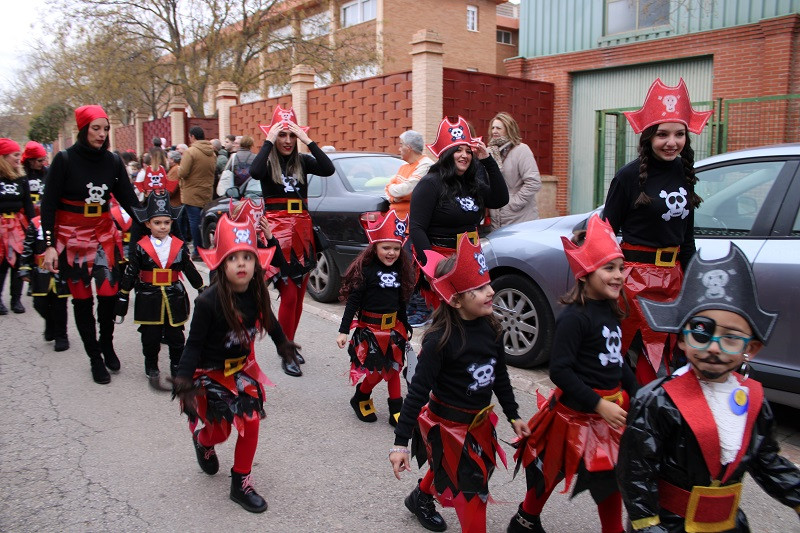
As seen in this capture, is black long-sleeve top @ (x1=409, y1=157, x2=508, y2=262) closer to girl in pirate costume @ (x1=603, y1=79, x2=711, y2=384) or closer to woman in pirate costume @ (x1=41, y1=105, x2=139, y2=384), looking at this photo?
girl in pirate costume @ (x1=603, y1=79, x2=711, y2=384)

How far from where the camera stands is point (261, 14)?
26.2 meters

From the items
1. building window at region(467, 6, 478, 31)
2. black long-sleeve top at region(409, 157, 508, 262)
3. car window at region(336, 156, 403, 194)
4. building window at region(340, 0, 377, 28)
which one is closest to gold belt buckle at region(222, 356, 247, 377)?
black long-sleeve top at region(409, 157, 508, 262)

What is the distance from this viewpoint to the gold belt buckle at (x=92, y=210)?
5621 millimetres

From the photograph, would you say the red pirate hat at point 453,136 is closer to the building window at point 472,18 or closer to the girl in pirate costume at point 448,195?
the girl in pirate costume at point 448,195

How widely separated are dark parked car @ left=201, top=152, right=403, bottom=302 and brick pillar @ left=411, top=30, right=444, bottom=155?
423cm

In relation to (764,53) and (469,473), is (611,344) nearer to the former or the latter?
(469,473)

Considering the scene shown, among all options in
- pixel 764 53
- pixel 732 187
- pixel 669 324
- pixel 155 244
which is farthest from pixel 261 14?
pixel 669 324

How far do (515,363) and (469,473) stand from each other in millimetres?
2800

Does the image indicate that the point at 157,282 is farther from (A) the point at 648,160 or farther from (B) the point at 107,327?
(A) the point at 648,160

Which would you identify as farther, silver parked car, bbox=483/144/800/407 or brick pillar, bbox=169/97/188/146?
brick pillar, bbox=169/97/188/146

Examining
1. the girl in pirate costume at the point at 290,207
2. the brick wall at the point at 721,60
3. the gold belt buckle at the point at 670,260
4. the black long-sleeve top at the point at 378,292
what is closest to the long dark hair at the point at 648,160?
the gold belt buckle at the point at 670,260

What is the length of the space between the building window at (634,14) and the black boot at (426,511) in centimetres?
1306

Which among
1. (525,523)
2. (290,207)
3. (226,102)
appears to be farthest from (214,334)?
(226,102)

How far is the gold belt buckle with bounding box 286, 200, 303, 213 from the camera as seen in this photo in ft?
19.2
